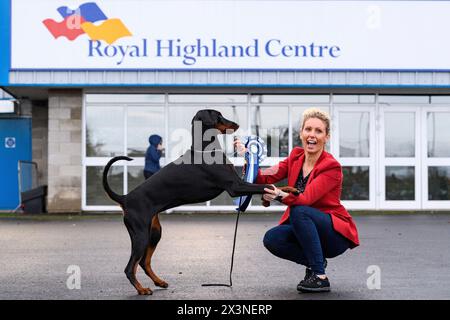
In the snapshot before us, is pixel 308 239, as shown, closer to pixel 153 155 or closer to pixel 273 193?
pixel 273 193

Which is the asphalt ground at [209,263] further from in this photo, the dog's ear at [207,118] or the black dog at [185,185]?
the dog's ear at [207,118]

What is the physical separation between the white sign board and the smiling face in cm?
888

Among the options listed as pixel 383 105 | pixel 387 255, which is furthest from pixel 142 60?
pixel 387 255

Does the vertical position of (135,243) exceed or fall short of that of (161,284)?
it exceeds it

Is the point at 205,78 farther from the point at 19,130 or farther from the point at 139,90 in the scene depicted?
Result: the point at 19,130

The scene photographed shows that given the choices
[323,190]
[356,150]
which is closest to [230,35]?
[356,150]

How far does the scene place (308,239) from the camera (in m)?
5.41

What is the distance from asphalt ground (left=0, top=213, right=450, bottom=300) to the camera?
18.6 feet

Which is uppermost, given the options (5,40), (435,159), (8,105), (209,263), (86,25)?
(86,25)

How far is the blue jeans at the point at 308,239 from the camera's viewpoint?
17.8 feet

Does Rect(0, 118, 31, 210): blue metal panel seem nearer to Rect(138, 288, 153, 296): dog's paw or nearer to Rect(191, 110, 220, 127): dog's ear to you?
Rect(138, 288, 153, 296): dog's paw

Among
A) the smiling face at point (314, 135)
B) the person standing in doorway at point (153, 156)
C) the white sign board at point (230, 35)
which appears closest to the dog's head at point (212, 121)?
the smiling face at point (314, 135)

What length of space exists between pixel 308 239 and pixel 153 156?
8861 mm

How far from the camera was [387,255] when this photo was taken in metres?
8.24
